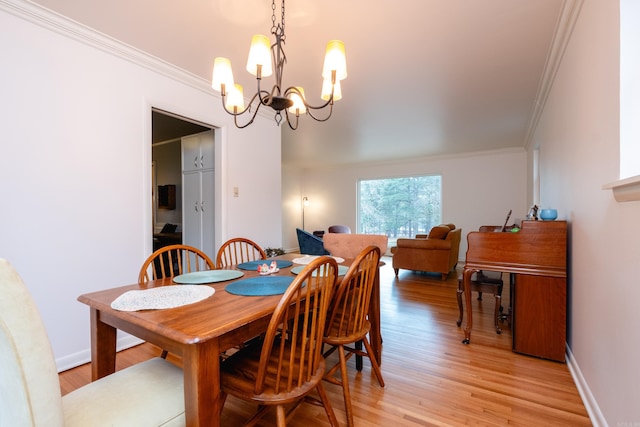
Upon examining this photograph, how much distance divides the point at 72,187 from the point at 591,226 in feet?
10.6

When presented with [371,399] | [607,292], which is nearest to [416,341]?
[371,399]

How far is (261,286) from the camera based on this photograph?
140cm

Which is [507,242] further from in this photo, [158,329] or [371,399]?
[158,329]

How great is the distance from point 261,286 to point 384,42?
1.97m

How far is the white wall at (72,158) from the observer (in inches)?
71.4

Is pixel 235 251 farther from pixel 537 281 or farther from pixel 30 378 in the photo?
pixel 537 281

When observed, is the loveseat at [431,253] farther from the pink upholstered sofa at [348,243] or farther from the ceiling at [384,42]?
the pink upholstered sofa at [348,243]

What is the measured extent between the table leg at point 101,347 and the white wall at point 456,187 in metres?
6.29

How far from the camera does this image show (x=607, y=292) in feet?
4.38

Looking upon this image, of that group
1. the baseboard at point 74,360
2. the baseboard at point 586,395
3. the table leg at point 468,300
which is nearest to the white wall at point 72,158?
the baseboard at point 74,360

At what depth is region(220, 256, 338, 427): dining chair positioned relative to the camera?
3.26ft

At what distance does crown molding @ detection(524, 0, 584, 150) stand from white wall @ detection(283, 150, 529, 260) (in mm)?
2729

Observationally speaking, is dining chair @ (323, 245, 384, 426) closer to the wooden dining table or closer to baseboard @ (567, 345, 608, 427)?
the wooden dining table

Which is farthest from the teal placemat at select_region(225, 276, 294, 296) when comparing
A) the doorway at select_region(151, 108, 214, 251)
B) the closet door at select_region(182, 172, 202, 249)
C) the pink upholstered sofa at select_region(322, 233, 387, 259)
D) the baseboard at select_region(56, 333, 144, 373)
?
the doorway at select_region(151, 108, 214, 251)
